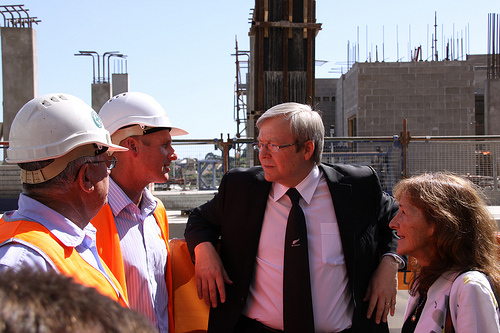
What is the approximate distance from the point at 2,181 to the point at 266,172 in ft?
44.5

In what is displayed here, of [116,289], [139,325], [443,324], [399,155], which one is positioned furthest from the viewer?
[399,155]

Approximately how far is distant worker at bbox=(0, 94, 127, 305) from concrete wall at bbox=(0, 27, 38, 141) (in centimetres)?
2050

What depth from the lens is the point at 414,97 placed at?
18.5 meters

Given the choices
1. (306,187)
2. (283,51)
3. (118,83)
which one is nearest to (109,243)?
(306,187)

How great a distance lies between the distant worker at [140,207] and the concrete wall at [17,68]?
1973 cm

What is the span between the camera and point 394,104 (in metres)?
18.5

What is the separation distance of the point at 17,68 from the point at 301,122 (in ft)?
68.6

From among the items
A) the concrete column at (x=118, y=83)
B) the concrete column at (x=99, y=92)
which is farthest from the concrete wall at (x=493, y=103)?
the concrete column at (x=99, y=92)

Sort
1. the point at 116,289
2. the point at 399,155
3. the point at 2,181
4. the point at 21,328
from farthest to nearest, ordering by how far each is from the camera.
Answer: the point at 2,181
the point at 399,155
the point at 116,289
the point at 21,328

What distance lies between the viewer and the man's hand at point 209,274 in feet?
7.79

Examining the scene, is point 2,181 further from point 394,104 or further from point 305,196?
point 394,104

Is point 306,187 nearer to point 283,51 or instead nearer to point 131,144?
point 131,144

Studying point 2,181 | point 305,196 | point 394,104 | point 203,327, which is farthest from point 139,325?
point 394,104

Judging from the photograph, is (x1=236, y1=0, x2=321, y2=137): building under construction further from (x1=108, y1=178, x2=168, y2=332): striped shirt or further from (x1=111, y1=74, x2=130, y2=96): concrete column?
(x1=111, y1=74, x2=130, y2=96): concrete column
